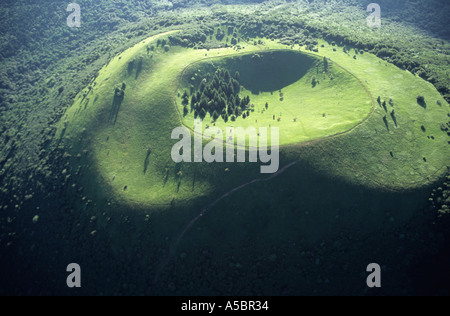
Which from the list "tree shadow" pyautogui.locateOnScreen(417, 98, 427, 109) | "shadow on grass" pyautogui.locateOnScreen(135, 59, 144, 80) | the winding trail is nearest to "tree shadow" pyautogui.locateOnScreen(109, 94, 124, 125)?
"shadow on grass" pyautogui.locateOnScreen(135, 59, 144, 80)

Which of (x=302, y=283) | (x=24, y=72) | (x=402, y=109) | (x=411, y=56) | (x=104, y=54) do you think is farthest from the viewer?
(x=24, y=72)

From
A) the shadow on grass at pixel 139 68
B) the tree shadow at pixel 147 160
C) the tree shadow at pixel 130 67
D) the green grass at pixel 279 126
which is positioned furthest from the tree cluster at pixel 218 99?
the tree shadow at pixel 130 67

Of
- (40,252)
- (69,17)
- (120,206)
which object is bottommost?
(40,252)

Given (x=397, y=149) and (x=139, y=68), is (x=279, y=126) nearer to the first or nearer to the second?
(x=397, y=149)

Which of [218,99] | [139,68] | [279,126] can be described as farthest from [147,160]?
[139,68]

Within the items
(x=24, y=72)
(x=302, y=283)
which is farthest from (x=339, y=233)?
(x=24, y=72)

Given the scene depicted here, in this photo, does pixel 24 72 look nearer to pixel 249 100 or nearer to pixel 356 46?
pixel 249 100
